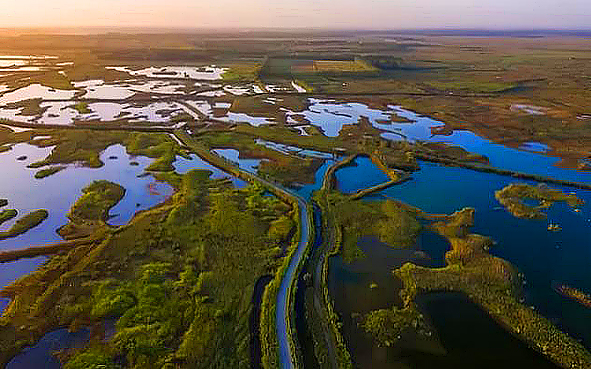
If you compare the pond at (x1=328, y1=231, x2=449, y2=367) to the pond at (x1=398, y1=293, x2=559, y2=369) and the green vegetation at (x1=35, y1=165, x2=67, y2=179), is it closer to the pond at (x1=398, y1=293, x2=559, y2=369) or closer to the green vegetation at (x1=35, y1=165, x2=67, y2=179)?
the pond at (x1=398, y1=293, x2=559, y2=369)

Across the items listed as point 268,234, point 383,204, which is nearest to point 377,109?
point 383,204

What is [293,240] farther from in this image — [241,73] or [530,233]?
[241,73]

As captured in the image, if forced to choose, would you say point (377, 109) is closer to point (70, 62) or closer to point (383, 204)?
point (383, 204)

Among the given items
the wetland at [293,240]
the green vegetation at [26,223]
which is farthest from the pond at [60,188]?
the green vegetation at [26,223]

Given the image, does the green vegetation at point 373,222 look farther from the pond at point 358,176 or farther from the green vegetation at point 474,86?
the green vegetation at point 474,86

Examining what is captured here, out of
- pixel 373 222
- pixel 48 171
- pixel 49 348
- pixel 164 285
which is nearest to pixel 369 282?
pixel 373 222

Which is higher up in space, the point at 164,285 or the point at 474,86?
the point at 474,86

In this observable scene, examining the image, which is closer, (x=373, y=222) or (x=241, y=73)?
(x=373, y=222)
